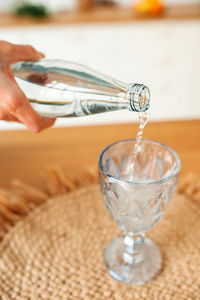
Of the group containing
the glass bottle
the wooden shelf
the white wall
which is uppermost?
the glass bottle

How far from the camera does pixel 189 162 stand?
2.55 feet

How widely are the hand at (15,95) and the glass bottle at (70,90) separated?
0.02 m

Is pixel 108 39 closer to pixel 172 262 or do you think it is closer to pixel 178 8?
pixel 178 8

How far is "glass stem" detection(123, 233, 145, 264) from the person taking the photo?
0.59m

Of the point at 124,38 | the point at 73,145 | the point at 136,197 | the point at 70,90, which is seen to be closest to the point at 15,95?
the point at 70,90

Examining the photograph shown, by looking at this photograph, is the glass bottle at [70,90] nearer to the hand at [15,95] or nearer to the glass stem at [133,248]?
the hand at [15,95]

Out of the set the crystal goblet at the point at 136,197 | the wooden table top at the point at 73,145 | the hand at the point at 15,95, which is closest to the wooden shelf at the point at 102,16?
the wooden table top at the point at 73,145

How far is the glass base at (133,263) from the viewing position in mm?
560

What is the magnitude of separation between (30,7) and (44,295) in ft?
5.76

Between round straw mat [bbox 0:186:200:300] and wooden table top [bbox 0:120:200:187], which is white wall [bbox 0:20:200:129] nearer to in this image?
wooden table top [bbox 0:120:200:187]

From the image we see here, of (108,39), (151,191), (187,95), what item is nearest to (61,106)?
(151,191)

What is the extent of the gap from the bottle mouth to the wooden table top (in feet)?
0.96

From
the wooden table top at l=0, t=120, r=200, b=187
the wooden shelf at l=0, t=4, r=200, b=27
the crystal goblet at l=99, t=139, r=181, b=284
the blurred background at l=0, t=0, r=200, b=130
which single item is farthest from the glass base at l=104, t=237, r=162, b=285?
the wooden shelf at l=0, t=4, r=200, b=27

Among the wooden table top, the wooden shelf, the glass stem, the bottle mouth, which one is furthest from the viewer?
the wooden shelf
